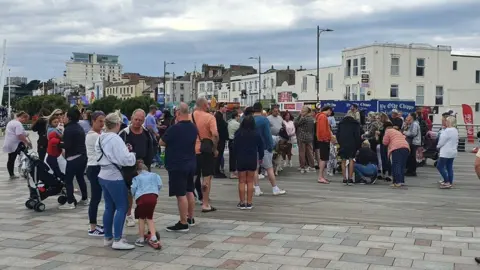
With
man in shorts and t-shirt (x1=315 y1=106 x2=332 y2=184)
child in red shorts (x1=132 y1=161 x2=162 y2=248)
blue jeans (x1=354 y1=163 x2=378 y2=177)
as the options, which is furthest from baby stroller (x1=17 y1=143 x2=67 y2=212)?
blue jeans (x1=354 y1=163 x2=378 y2=177)

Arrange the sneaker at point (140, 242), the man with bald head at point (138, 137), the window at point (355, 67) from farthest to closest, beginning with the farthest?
the window at point (355, 67) → the man with bald head at point (138, 137) → the sneaker at point (140, 242)

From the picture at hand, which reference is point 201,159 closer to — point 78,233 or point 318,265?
point 78,233

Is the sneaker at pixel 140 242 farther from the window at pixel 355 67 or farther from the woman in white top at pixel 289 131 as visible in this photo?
the window at pixel 355 67

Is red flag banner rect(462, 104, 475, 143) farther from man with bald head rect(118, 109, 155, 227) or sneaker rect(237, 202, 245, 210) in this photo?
man with bald head rect(118, 109, 155, 227)

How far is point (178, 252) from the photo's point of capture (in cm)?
638

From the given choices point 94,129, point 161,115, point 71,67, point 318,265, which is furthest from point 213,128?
point 71,67

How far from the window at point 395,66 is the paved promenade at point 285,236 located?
35.0 m

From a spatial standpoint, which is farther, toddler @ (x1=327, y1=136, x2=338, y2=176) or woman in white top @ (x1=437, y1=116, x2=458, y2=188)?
toddler @ (x1=327, y1=136, x2=338, y2=176)

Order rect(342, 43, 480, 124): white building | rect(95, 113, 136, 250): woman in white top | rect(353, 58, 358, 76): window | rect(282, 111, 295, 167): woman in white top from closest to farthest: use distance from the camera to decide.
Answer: rect(95, 113, 136, 250): woman in white top
rect(282, 111, 295, 167): woman in white top
rect(342, 43, 480, 124): white building
rect(353, 58, 358, 76): window

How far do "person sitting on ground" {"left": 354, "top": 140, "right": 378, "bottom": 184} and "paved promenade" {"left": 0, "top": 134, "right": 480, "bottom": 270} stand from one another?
1543 millimetres

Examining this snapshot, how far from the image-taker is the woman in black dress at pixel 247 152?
884cm

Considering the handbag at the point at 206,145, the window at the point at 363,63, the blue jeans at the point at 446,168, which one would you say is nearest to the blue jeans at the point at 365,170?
the blue jeans at the point at 446,168

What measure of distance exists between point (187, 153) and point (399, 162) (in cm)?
612

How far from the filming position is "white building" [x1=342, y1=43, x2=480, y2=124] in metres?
43.9
